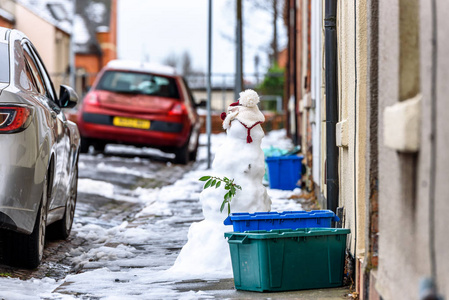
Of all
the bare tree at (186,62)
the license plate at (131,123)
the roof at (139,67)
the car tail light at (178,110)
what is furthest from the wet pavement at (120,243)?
the bare tree at (186,62)

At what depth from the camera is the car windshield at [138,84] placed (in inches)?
682

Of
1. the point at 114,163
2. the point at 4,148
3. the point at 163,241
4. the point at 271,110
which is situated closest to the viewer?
the point at 4,148

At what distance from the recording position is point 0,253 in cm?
675

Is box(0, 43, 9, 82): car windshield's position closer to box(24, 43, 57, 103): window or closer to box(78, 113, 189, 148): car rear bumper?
box(24, 43, 57, 103): window

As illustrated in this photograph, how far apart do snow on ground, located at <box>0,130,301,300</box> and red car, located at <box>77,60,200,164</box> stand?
5.61m

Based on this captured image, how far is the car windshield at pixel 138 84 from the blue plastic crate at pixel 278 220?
11712 millimetres

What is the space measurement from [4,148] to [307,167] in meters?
6.96

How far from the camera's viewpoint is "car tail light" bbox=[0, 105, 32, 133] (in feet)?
18.9

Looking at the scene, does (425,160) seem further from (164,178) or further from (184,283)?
(164,178)

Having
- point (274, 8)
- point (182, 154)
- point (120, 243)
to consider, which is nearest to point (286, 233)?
point (120, 243)

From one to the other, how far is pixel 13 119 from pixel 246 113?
183 cm

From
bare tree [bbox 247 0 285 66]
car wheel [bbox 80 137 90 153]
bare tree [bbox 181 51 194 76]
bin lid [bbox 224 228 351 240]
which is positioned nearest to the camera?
bin lid [bbox 224 228 351 240]

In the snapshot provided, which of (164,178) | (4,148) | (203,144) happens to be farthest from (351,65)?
(203,144)

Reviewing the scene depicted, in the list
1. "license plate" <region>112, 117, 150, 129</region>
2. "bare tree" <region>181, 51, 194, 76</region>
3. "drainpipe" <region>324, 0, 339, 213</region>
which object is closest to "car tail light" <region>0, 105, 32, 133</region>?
"drainpipe" <region>324, 0, 339, 213</region>
